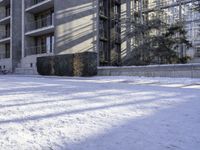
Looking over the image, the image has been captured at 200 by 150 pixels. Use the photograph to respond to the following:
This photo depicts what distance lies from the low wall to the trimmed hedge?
118cm

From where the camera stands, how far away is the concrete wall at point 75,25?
28.3 metres

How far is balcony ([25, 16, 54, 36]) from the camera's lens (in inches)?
1175

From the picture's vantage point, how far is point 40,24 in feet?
108

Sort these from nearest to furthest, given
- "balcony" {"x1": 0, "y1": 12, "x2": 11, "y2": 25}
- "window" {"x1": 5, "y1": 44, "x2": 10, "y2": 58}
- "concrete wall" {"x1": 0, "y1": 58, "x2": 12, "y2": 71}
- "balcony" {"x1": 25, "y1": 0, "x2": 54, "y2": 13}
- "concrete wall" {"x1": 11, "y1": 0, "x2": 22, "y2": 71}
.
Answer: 1. "balcony" {"x1": 25, "y1": 0, "x2": 54, "y2": 13}
2. "concrete wall" {"x1": 11, "y1": 0, "x2": 22, "y2": 71}
3. "concrete wall" {"x1": 0, "y1": 58, "x2": 12, "y2": 71}
4. "balcony" {"x1": 0, "y1": 12, "x2": 11, "y2": 25}
5. "window" {"x1": 5, "y1": 44, "x2": 10, "y2": 58}

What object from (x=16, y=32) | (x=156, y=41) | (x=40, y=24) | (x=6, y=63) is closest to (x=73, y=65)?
(x=156, y=41)

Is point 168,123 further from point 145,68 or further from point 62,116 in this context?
point 145,68

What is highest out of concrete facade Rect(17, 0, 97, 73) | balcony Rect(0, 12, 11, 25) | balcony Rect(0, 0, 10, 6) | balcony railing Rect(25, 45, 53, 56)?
balcony Rect(0, 0, 10, 6)

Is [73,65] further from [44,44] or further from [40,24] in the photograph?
[40,24]

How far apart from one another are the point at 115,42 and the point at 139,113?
3115 cm

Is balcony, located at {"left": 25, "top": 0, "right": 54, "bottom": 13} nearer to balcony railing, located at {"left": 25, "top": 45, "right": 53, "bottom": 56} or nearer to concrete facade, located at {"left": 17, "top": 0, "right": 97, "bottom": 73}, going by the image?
concrete facade, located at {"left": 17, "top": 0, "right": 97, "bottom": 73}

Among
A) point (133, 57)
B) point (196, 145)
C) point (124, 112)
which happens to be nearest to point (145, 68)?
point (133, 57)

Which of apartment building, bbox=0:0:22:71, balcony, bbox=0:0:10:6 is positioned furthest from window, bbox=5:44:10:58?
balcony, bbox=0:0:10:6

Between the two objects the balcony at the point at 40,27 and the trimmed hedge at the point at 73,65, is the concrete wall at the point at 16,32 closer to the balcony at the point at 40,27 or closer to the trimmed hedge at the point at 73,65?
the balcony at the point at 40,27

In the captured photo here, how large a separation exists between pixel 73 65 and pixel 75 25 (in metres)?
8.87
